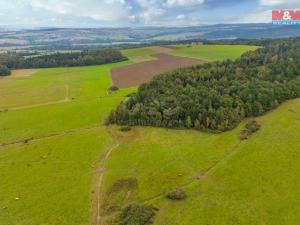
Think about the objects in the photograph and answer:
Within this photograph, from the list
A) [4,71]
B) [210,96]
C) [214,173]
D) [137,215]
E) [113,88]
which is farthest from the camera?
[4,71]

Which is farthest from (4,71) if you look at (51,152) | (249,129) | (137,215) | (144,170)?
(137,215)

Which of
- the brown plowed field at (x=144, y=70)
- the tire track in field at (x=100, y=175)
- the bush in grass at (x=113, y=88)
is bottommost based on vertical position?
the tire track in field at (x=100, y=175)

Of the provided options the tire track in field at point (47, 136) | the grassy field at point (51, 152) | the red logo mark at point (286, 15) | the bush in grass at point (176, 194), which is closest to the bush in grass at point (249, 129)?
the bush in grass at point (176, 194)

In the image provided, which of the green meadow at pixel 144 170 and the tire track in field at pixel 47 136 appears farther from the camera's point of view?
the tire track in field at pixel 47 136

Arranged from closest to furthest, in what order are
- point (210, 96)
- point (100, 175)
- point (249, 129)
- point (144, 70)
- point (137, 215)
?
point (137, 215) < point (100, 175) < point (249, 129) < point (210, 96) < point (144, 70)

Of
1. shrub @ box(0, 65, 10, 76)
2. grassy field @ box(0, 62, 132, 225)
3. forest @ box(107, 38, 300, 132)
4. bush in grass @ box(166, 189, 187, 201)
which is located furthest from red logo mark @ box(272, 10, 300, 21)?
shrub @ box(0, 65, 10, 76)

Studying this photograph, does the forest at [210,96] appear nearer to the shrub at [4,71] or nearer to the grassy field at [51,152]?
the grassy field at [51,152]

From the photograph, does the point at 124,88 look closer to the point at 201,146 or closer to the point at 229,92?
the point at 229,92

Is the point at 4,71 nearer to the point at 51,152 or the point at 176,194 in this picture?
the point at 51,152
